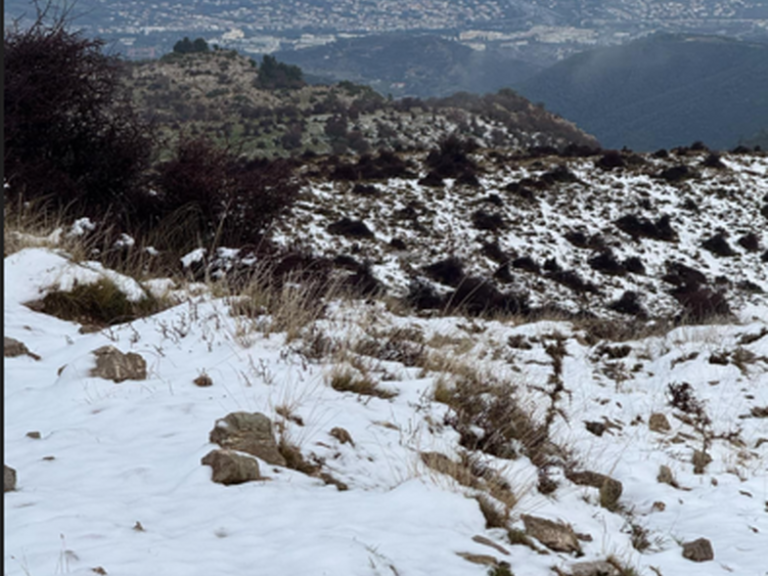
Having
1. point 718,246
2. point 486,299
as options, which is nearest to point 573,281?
point 486,299

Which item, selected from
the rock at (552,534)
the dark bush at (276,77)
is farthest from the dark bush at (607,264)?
the dark bush at (276,77)

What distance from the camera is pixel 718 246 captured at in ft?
64.2

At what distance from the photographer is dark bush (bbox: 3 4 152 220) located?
8.34m

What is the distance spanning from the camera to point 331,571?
1988 millimetres

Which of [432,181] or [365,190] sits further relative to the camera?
[432,181]

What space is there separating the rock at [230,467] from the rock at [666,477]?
8.42 ft

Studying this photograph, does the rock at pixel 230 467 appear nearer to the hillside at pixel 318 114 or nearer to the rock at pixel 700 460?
the rock at pixel 700 460

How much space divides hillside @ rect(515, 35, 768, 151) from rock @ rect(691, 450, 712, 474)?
491 ft

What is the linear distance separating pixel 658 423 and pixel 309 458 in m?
3.29

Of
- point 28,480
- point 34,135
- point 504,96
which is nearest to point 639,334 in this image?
point 28,480

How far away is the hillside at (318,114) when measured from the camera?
54.5 metres

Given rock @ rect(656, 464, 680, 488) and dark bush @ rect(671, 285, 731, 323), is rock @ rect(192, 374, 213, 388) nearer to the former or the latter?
rock @ rect(656, 464, 680, 488)

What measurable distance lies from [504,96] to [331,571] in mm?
76779

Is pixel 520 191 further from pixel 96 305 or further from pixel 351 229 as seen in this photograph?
pixel 96 305
